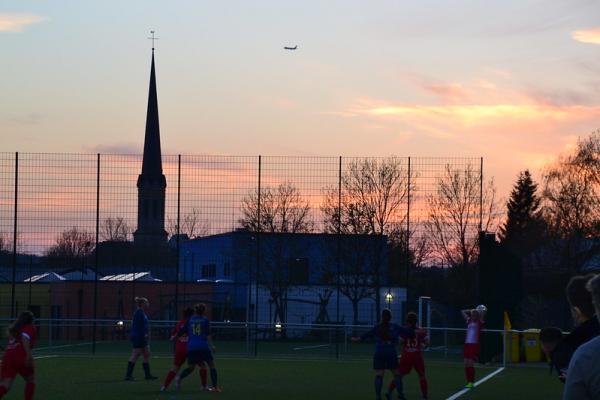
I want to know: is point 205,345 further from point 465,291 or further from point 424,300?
point 465,291

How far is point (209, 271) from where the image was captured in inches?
2154

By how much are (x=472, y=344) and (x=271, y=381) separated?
4462 mm

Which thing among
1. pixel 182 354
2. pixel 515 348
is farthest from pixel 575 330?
pixel 515 348

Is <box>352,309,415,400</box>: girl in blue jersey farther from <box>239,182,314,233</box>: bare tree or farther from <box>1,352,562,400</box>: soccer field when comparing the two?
<box>239,182,314,233</box>: bare tree

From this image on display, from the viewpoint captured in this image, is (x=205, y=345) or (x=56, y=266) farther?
(x=56, y=266)

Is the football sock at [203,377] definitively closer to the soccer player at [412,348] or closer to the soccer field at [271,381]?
the soccer field at [271,381]

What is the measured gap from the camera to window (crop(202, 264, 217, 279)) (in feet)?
177

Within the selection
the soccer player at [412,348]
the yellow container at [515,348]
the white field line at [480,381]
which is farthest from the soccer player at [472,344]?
the yellow container at [515,348]

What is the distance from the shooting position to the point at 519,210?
92688 mm

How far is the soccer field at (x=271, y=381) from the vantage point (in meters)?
20.9

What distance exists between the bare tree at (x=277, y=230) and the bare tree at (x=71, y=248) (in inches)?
241

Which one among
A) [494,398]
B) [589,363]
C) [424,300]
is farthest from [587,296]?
[424,300]

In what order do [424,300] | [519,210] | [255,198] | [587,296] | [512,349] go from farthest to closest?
[519,210], [255,198], [424,300], [512,349], [587,296]

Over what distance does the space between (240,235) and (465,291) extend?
18407 millimetres
